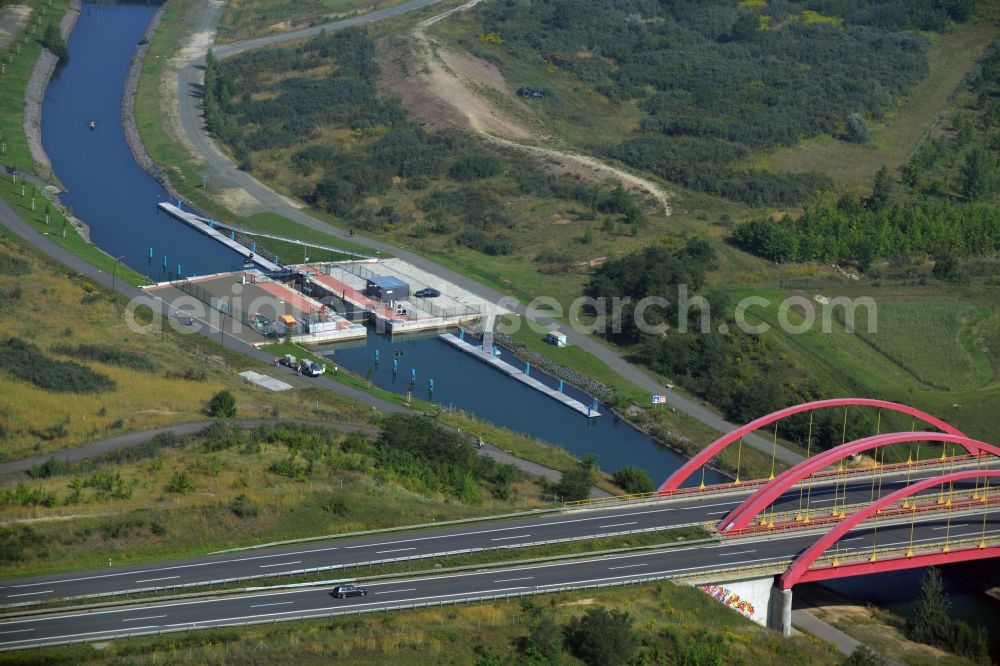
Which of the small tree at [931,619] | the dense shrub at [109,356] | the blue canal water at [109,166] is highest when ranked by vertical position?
the small tree at [931,619]

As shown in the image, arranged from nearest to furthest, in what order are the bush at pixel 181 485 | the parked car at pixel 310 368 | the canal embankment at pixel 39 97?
the bush at pixel 181 485 → the parked car at pixel 310 368 → the canal embankment at pixel 39 97

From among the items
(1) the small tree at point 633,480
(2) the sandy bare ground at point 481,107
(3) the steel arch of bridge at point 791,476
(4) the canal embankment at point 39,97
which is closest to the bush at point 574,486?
(1) the small tree at point 633,480

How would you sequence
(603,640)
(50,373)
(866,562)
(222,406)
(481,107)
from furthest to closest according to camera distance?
1. (481,107)
2. (50,373)
3. (222,406)
4. (866,562)
5. (603,640)

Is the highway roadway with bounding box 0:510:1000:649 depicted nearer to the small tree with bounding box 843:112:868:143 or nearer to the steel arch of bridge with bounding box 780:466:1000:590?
the steel arch of bridge with bounding box 780:466:1000:590

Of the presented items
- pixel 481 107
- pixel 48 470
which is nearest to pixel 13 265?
pixel 48 470

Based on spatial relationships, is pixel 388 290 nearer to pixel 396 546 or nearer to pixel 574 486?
pixel 574 486

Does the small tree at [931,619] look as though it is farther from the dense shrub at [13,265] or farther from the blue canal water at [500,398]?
the dense shrub at [13,265]

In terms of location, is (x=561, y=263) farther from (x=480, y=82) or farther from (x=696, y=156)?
(x=480, y=82)
